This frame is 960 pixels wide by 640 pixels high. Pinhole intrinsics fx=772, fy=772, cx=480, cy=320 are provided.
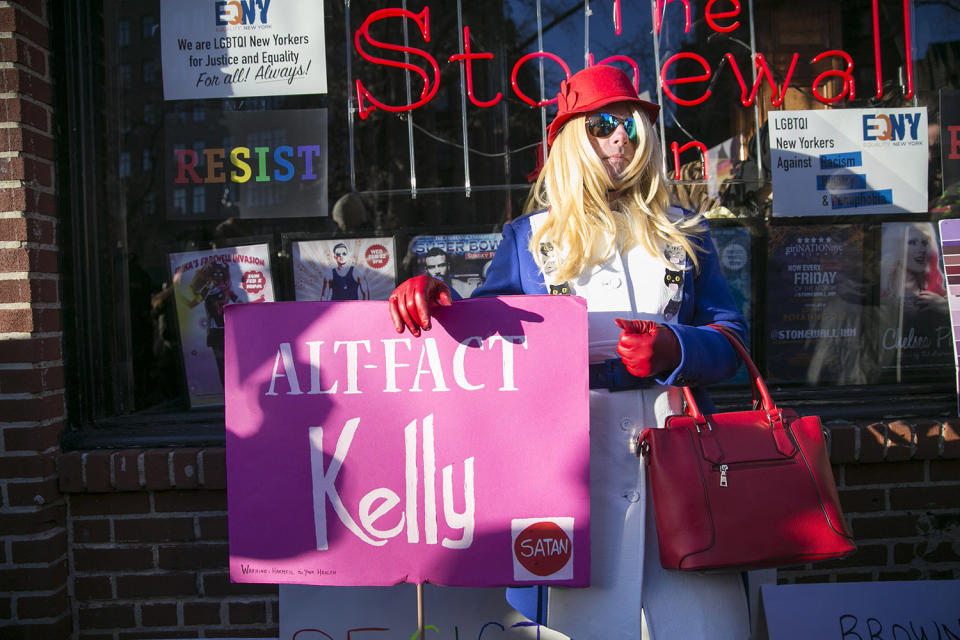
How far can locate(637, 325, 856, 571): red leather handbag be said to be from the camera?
65.6 inches

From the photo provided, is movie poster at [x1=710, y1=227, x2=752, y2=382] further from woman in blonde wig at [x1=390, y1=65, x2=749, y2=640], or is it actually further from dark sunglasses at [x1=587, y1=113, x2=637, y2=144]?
dark sunglasses at [x1=587, y1=113, x2=637, y2=144]

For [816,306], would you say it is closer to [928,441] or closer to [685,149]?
[928,441]

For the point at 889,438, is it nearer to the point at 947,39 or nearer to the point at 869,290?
the point at 869,290

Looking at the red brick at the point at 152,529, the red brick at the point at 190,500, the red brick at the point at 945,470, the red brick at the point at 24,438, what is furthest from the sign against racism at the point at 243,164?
the red brick at the point at 945,470

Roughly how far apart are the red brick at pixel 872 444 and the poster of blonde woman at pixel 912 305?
393 millimetres

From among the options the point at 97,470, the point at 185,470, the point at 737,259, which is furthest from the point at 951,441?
the point at 97,470

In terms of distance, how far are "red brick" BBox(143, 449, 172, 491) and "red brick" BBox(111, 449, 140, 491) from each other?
1.4 inches

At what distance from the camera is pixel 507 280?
78.5 inches

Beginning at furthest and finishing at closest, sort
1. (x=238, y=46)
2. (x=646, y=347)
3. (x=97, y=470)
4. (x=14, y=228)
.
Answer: (x=238, y=46) < (x=97, y=470) < (x=14, y=228) < (x=646, y=347)

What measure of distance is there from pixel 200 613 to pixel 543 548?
175 cm

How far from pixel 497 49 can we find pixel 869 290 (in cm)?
181

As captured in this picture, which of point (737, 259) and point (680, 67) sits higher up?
point (680, 67)

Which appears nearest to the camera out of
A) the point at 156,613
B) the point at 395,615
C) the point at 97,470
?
the point at 395,615

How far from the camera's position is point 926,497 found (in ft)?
9.66
